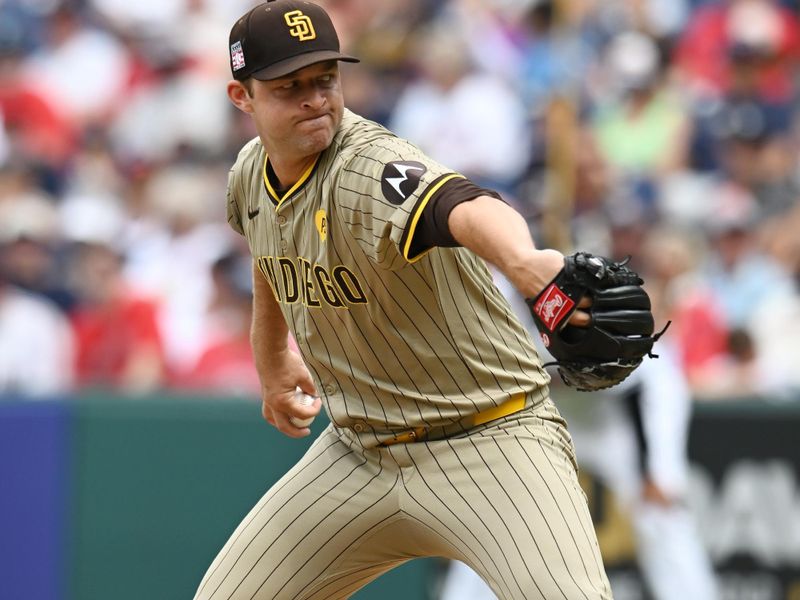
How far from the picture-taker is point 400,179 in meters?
3.63

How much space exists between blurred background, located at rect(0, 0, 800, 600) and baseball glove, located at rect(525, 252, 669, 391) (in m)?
3.80

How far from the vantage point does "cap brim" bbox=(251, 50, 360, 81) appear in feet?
12.9

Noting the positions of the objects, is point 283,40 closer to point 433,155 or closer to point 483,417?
point 483,417

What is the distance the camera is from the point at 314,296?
4.12m

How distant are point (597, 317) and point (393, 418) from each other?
99 cm

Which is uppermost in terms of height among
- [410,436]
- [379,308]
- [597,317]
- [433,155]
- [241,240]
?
[597,317]

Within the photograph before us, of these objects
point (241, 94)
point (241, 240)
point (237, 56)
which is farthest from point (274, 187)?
point (241, 240)

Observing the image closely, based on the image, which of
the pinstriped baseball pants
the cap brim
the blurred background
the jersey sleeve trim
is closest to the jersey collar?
the cap brim

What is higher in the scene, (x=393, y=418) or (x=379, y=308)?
(x=379, y=308)

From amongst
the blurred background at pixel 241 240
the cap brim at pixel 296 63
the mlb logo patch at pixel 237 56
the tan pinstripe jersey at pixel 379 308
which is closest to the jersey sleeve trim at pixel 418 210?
the tan pinstripe jersey at pixel 379 308

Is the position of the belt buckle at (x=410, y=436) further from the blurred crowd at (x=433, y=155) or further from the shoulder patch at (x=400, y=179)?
the blurred crowd at (x=433, y=155)

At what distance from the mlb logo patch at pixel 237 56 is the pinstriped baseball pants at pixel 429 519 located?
1.17m

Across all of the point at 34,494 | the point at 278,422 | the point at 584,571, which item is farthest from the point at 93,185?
the point at 584,571

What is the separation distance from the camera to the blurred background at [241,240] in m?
7.04
